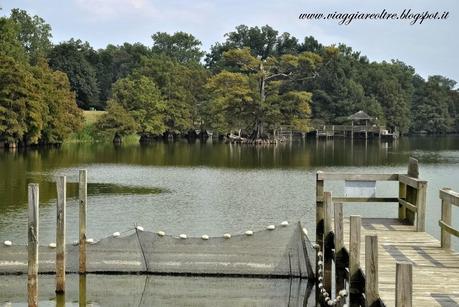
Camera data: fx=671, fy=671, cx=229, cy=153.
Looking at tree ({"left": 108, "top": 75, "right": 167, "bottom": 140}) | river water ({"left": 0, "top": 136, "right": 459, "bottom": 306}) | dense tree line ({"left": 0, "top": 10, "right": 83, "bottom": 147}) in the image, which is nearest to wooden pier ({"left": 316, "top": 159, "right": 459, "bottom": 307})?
river water ({"left": 0, "top": 136, "right": 459, "bottom": 306})

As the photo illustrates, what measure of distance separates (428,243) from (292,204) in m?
11.9

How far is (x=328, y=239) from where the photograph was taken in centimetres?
1106

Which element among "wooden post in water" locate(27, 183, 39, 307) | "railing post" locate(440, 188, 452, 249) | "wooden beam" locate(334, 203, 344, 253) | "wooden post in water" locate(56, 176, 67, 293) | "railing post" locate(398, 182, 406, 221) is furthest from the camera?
"railing post" locate(398, 182, 406, 221)

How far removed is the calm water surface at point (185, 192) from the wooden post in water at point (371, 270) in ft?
32.4

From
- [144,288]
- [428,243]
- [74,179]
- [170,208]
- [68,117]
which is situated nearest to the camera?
[428,243]

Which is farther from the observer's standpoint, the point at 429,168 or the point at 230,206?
the point at 429,168

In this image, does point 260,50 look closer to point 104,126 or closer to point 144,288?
point 104,126

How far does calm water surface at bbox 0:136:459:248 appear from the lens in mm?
18391

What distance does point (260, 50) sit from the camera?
104688 millimetres

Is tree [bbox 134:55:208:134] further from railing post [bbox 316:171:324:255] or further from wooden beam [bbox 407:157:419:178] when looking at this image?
wooden beam [bbox 407:157:419:178]

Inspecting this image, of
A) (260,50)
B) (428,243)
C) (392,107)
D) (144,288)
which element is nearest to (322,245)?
(428,243)

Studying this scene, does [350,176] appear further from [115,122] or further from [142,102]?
[142,102]

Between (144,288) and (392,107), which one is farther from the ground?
(392,107)

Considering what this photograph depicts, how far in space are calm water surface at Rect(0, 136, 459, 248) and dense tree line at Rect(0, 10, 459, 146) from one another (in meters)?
16.4
